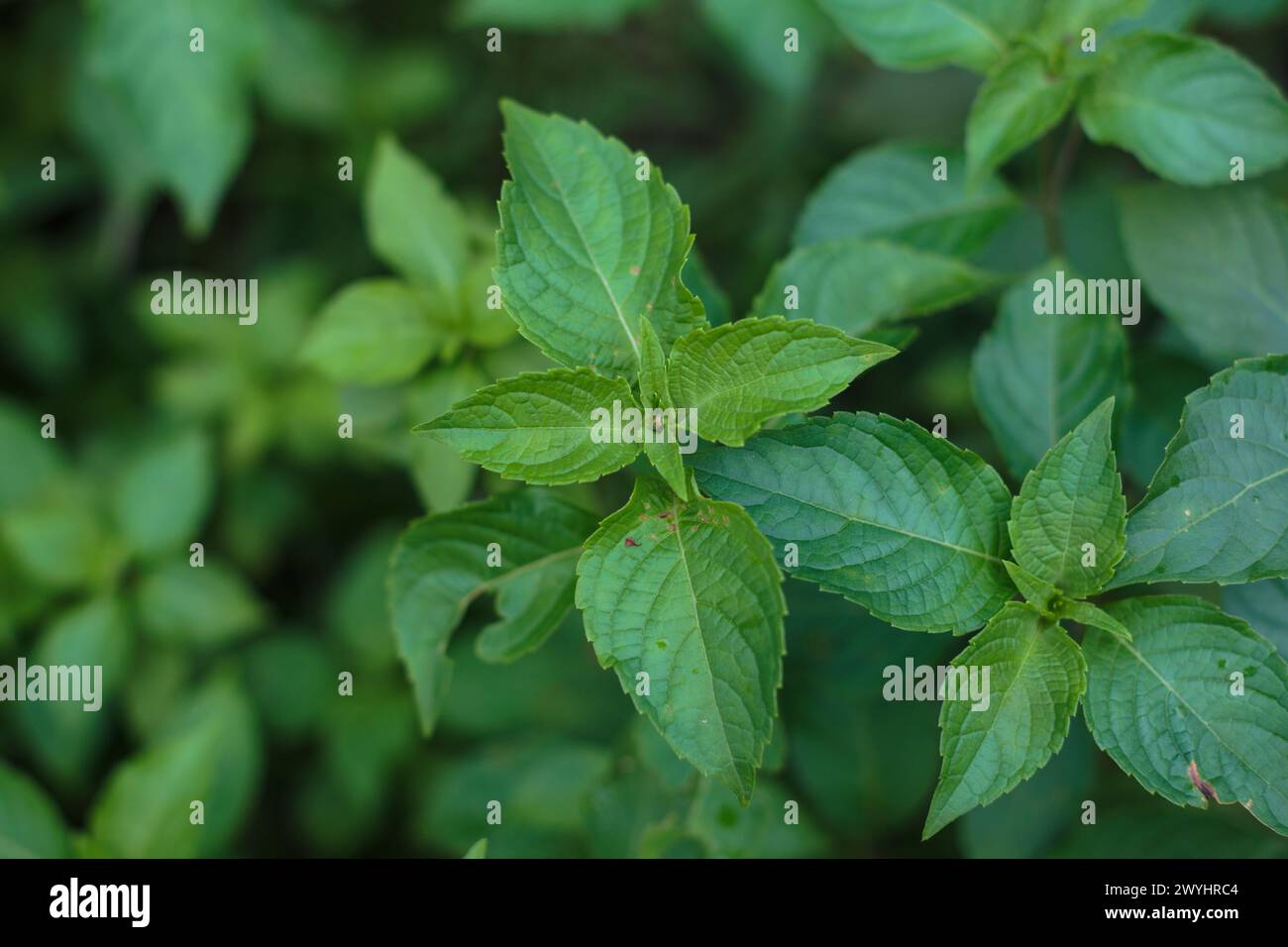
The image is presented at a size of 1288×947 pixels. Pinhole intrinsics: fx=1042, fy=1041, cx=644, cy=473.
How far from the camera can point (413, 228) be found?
246cm

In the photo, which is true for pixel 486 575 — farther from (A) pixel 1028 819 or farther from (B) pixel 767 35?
(B) pixel 767 35

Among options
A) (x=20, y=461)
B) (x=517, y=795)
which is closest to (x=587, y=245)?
(x=517, y=795)

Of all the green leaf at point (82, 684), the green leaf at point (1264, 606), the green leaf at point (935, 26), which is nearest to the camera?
the green leaf at point (1264, 606)

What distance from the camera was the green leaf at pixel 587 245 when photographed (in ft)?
5.92

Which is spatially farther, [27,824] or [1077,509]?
[27,824]

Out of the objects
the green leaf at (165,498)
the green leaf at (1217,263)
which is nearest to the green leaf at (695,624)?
the green leaf at (1217,263)

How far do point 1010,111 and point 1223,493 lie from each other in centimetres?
90

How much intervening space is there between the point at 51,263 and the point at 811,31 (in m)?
2.91

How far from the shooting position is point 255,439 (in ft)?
11.4

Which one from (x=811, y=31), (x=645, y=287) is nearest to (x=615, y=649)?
(x=645, y=287)

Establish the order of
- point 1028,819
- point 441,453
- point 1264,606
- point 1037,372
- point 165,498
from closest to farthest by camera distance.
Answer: point 1264,606, point 1037,372, point 441,453, point 1028,819, point 165,498

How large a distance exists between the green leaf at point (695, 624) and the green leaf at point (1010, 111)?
1017mm

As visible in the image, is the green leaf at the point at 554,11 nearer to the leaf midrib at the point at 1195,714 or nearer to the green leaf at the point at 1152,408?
the green leaf at the point at 1152,408
